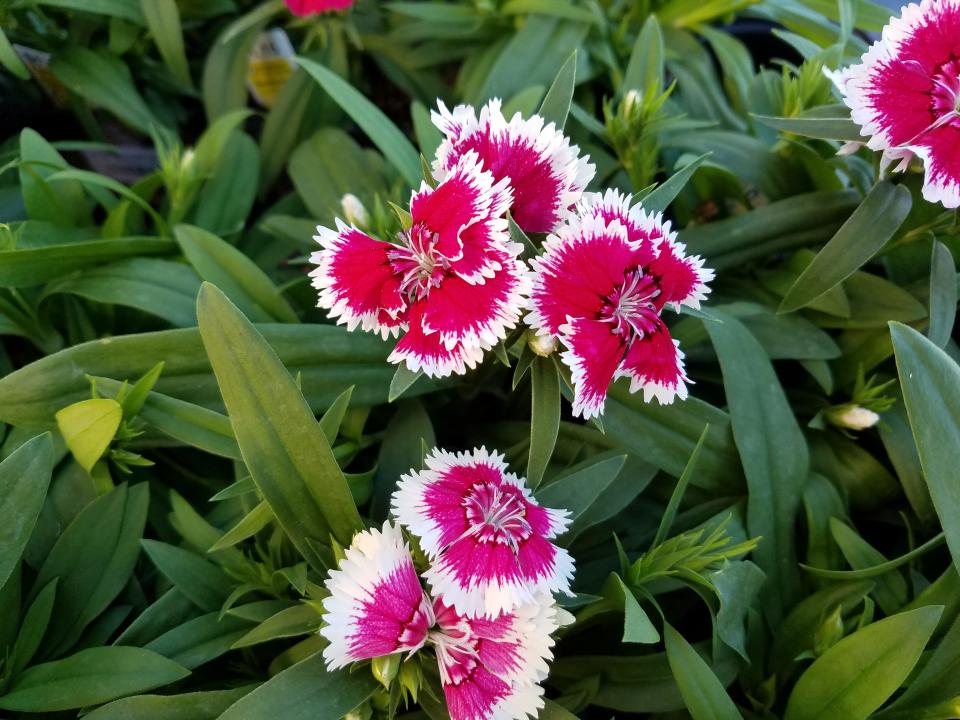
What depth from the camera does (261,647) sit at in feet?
3.75

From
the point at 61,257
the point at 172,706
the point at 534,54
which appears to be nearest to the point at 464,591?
the point at 172,706

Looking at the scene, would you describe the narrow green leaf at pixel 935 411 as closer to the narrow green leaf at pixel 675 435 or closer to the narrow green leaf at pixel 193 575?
the narrow green leaf at pixel 675 435

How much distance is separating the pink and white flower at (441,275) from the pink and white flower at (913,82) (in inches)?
20.0

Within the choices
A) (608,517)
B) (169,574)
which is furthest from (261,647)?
(608,517)

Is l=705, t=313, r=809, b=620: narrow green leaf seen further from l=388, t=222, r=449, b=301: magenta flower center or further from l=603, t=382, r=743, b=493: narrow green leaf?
l=388, t=222, r=449, b=301: magenta flower center

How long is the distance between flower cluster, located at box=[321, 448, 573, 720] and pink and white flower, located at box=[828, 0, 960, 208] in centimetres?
66

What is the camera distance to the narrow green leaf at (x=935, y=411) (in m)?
0.90

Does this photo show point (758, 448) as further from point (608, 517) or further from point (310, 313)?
point (310, 313)

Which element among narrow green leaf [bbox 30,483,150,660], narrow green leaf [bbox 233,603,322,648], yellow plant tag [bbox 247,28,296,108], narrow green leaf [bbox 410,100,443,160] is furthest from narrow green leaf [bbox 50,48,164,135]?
narrow green leaf [bbox 233,603,322,648]

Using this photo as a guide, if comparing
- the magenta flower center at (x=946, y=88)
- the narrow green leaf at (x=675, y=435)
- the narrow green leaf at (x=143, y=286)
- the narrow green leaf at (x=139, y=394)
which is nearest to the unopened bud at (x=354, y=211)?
the narrow green leaf at (x=143, y=286)

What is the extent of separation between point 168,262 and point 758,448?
103 cm

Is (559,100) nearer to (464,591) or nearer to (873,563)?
(464,591)

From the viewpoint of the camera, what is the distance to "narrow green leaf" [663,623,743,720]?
0.94 meters

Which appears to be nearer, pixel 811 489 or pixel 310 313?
pixel 811 489
